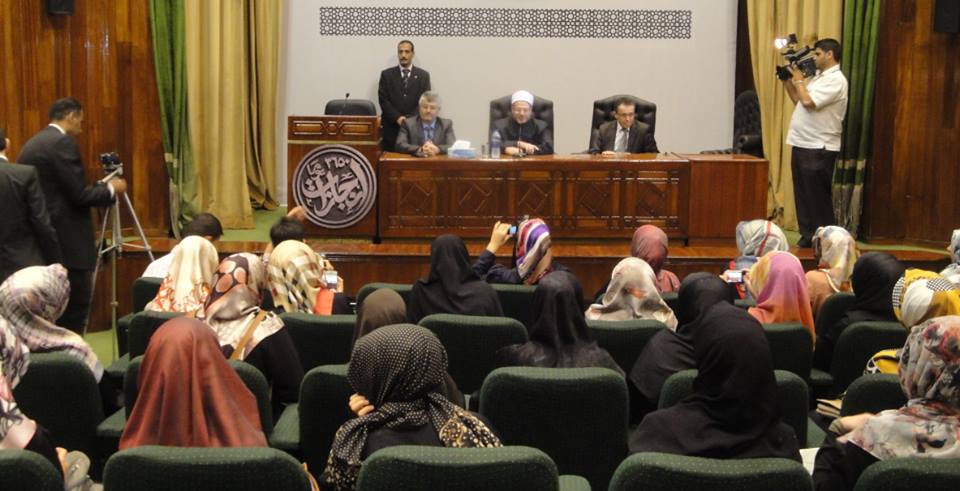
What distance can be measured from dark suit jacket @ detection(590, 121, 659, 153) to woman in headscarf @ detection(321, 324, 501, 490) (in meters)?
5.98

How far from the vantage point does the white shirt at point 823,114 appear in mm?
8047

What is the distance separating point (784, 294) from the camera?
481cm

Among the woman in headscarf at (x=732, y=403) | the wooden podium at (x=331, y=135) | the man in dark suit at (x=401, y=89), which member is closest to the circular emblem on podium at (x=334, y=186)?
the wooden podium at (x=331, y=135)

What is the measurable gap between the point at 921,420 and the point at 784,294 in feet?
6.10

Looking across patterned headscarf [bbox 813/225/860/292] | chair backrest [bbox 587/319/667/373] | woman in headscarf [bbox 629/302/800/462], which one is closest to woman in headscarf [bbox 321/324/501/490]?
woman in headscarf [bbox 629/302/800/462]

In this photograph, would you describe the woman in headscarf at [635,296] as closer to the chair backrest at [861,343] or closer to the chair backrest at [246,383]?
the chair backrest at [861,343]

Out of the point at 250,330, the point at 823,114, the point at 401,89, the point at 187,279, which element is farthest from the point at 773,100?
the point at 250,330

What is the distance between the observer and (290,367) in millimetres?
4215

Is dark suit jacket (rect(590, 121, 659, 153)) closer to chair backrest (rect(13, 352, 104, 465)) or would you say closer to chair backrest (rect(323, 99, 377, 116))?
chair backrest (rect(323, 99, 377, 116))

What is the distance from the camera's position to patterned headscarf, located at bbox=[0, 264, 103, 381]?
391cm

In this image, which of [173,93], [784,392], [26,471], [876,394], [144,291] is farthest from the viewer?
[173,93]

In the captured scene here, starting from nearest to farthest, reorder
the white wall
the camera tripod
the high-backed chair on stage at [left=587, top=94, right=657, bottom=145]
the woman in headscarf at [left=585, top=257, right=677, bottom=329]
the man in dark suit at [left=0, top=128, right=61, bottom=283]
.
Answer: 1. the woman in headscarf at [left=585, top=257, right=677, bottom=329]
2. the man in dark suit at [left=0, top=128, right=61, bottom=283]
3. the camera tripod
4. the high-backed chair on stage at [left=587, top=94, right=657, bottom=145]
5. the white wall

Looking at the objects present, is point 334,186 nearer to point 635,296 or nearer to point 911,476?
point 635,296

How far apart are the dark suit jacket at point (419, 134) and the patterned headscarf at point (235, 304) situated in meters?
4.32
